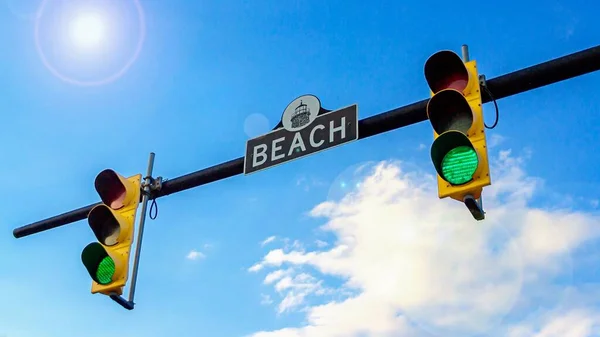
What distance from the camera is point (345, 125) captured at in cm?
546

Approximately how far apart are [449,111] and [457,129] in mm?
179

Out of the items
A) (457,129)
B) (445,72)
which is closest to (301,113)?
(445,72)

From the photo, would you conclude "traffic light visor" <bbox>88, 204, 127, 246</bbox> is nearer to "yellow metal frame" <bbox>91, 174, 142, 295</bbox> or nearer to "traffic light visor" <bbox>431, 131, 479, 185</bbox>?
"yellow metal frame" <bbox>91, 174, 142, 295</bbox>

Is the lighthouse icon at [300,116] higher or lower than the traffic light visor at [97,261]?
higher

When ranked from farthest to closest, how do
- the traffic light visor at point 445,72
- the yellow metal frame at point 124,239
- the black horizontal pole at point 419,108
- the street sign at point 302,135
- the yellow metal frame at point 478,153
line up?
the yellow metal frame at point 124,239 < the street sign at point 302,135 < the traffic light visor at point 445,72 < the black horizontal pole at point 419,108 < the yellow metal frame at point 478,153

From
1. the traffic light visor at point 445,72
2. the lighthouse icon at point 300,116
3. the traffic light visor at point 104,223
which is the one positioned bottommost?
the traffic light visor at point 104,223

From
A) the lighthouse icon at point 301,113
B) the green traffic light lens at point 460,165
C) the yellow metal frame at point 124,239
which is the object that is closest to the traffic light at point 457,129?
the green traffic light lens at point 460,165

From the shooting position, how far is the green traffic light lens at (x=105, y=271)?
5863 mm

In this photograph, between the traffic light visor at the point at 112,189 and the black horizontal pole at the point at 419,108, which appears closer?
the black horizontal pole at the point at 419,108

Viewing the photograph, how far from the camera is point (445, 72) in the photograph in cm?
486

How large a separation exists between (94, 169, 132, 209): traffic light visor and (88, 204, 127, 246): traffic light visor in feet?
0.66

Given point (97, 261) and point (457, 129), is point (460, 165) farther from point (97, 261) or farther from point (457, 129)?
point (97, 261)

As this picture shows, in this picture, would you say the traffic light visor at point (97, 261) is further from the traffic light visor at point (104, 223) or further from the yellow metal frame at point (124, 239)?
the traffic light visor at point (104, 223)

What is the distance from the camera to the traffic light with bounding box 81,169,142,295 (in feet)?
19.3
